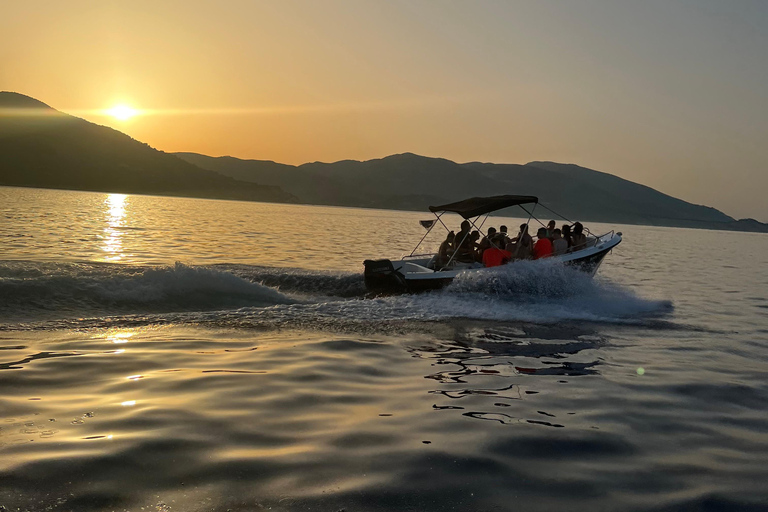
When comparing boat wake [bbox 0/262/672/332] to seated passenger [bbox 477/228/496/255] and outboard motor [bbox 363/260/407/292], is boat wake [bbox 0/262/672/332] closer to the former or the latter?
outboard motor [bbox 363/260/407/292]

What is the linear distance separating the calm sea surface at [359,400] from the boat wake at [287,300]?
9cm

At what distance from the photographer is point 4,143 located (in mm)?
197250

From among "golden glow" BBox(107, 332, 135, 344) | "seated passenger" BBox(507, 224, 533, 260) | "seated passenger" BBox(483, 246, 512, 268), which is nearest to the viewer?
"golden glow" BBox(107, 332, 135, 344)

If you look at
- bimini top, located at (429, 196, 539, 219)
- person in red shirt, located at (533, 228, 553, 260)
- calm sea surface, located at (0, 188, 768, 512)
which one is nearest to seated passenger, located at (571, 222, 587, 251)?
person in red shirt, located at (533, 228, 553, 260)

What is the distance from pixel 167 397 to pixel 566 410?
411 centimetres

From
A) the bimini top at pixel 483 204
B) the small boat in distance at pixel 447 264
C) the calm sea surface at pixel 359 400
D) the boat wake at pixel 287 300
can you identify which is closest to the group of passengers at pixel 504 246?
the small boat in distance at pixel 447 264

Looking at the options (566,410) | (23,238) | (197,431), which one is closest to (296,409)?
(197,431)

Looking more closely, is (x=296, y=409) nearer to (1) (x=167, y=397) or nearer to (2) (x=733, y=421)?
Answer: (1) (x=167, y=397)

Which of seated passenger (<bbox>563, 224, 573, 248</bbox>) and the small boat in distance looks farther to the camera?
seated passenger (<bbox>563, 224, 573, 248</bbox>)

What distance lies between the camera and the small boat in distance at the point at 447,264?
15.4m

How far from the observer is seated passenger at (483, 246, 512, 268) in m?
16.2

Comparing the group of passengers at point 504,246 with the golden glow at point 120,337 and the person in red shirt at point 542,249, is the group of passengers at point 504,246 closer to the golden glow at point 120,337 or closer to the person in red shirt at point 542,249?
the person in red shirt at point 542,249

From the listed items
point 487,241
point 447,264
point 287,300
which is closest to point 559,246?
point 487,241

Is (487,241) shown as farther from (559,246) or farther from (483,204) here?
(559,246)
